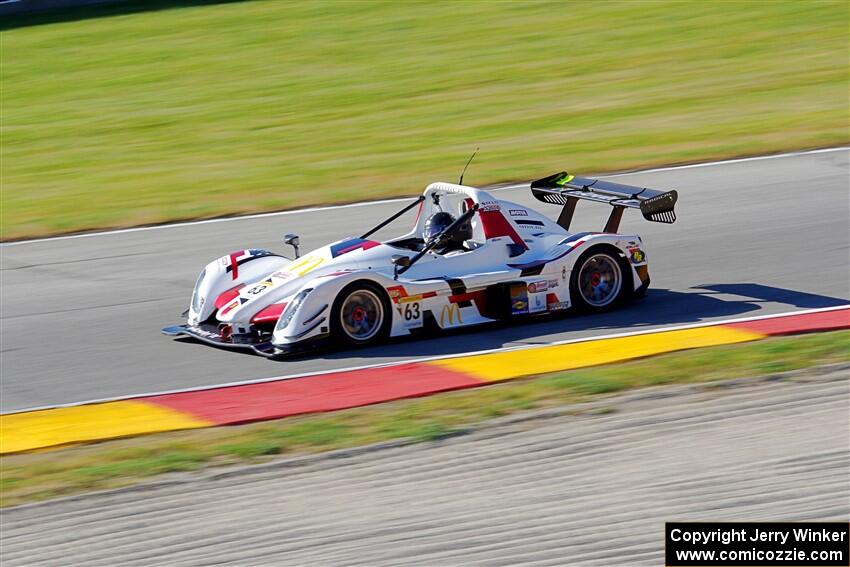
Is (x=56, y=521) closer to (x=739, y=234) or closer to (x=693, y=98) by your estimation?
(x=739, y=234)

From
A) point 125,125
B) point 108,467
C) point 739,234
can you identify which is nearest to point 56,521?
point 108,467

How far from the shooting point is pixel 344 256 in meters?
10.3

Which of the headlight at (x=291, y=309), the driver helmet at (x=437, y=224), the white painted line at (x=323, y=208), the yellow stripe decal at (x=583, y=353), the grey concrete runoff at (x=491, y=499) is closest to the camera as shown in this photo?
the grey concrete runoff at (x=491, y=499)

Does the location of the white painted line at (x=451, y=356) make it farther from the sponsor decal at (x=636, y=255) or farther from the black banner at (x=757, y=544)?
the black banner at (x=757, y=544)

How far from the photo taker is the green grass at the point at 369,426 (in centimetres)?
764

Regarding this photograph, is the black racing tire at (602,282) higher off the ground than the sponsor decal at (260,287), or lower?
lower

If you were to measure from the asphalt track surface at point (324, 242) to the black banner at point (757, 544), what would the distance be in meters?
3.90

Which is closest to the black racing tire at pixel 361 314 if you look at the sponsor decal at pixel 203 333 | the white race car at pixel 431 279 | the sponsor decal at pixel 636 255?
the white race car at pixel 431 279

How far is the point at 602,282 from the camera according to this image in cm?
1096

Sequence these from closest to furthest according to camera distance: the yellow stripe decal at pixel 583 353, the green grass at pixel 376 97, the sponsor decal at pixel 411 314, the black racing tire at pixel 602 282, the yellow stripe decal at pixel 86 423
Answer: the yellow stripe decal at pixel 86 423
the yellow stripe decal at pixel 583 353
the sponsor decal at pixel 411 314
the black racing tire at pixel 602 282
the green grass at pixel 376 97

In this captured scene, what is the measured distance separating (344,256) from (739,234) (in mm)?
5103

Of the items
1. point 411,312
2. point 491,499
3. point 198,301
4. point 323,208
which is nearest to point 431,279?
point 411,312

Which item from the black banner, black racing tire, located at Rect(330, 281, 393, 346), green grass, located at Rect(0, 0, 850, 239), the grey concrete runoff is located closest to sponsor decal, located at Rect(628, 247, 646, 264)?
black racing tire, located at Rect(330, 281, 393, 346)

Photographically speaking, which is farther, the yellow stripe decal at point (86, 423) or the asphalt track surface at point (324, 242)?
the asphalt track surface at point (324, 242)
